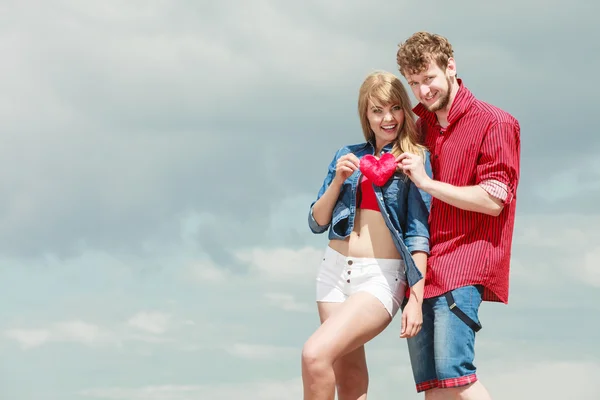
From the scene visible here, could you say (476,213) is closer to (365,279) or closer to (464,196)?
(464,196)

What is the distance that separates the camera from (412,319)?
744cm

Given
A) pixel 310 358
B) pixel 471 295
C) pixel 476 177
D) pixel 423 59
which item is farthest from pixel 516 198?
pixel 310 358

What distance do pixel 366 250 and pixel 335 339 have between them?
88 centimetres

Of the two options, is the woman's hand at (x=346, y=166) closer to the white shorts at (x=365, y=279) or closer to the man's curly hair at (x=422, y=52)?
the white shorts at (x=365, y=279)

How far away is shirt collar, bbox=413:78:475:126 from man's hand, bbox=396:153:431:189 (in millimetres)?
634

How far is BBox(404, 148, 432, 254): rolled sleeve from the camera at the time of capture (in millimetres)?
7617

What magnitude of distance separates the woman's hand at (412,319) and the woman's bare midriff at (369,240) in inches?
18.3

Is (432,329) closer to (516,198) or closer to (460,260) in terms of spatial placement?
(460,260)

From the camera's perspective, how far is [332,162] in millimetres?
8328

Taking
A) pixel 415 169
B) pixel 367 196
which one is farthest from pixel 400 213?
pixel 415 169

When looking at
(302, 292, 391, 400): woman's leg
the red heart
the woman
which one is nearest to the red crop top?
the woman

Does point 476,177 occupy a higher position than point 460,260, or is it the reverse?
point 476,177

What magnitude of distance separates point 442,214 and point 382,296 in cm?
92

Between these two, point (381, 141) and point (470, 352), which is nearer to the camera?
point (470, 352)
